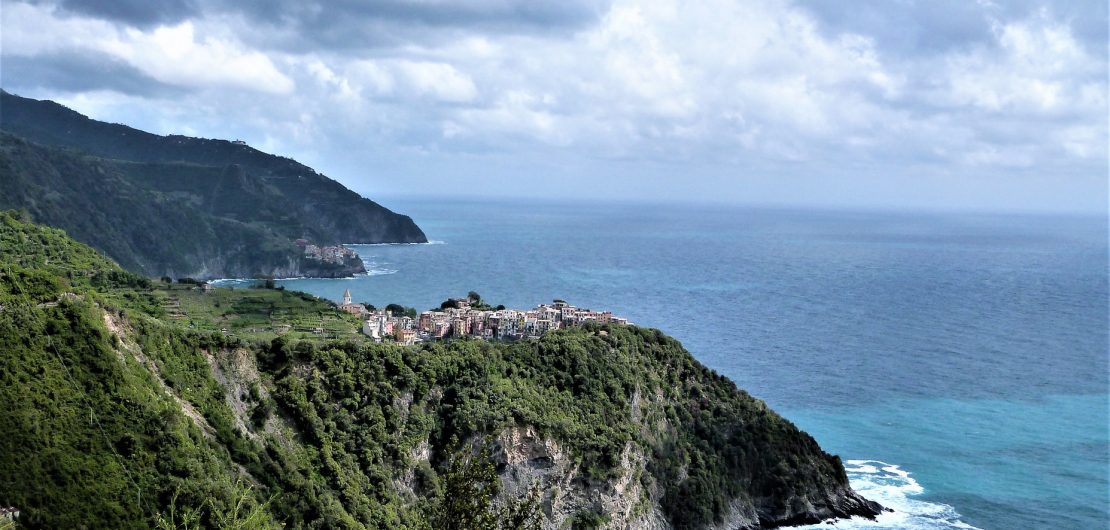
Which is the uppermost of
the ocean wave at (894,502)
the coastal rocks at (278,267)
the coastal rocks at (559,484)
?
the coastal rocks at (278,267)

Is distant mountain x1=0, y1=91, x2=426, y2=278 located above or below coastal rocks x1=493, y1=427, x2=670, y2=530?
above

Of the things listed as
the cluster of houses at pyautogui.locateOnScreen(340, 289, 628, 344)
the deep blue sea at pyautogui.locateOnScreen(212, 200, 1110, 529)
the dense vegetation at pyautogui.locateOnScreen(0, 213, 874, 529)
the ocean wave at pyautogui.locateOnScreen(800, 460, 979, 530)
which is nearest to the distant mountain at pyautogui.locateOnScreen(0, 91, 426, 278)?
the deep blue sea at pyautogui.locateOnScreen(212, 200, 1110, 529)

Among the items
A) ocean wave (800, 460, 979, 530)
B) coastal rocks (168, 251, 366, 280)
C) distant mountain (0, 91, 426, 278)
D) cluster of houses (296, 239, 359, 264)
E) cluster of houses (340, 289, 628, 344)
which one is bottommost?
ocean wave (800, 460, 979, 530)

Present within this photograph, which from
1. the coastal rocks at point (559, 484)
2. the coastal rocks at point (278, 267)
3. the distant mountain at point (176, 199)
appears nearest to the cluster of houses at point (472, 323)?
the coastal rocks at point (559, 484)

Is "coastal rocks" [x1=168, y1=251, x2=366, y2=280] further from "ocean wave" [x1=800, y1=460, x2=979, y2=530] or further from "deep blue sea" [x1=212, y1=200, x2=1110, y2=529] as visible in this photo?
"ocean wave" [x1=800, y1=460, x2=979, y2=530]

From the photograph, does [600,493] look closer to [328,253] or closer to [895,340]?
[895,340]

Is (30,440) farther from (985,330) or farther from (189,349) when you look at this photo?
(985,330)

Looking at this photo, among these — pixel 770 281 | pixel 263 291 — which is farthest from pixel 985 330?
pixel 263 291

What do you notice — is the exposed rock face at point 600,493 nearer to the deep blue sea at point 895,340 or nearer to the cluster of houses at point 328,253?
the deep blue sea at point 895,340
